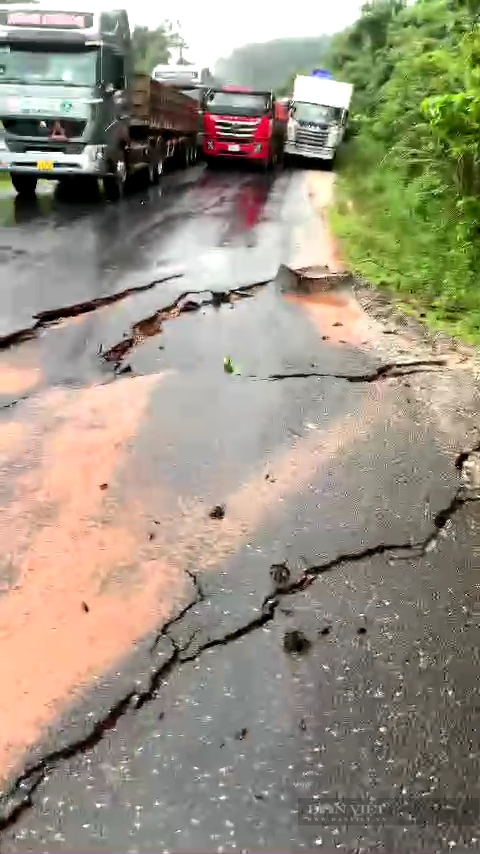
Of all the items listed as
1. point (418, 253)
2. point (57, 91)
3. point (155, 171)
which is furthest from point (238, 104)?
point (418, 253)

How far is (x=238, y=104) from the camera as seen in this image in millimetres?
22344

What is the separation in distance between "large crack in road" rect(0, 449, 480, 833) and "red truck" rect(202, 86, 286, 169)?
66.6 feet

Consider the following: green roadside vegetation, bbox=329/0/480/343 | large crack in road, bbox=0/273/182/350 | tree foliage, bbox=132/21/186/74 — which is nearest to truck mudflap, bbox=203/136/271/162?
green roadside vegetation, bbox=329/0/480/343

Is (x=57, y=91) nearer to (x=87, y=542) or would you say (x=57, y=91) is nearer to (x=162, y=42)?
(x=87, y=542)

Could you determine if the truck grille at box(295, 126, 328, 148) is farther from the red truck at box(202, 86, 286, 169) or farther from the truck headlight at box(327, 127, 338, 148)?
the red truck at box(202, 86, 286, 169)

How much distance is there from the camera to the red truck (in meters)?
22.2

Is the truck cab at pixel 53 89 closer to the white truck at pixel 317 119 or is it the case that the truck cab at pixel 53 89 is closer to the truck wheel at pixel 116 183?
the truck wheel at pixel 116 183

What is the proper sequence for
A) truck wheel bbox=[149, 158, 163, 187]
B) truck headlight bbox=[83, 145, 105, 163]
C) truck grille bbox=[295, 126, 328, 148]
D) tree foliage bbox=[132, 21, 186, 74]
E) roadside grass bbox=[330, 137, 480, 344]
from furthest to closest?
tree foliage bbox=[132, 21, 186, 74] → truck grille bbox=[295, 126, 328, 148] → truck wheel bbox=[149, 158, 163, 187] → truck headlight bbox=[83, 145, 105, 163] → roadside grass bbox=[330, 137, 480, 344]

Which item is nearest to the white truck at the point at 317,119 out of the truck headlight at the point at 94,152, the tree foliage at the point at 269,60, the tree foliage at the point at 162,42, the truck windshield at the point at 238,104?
the truck windshield at the point at 238,104

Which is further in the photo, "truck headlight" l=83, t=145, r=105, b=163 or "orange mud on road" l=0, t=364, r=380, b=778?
"truck headlight" l=83, t=145, r=105, b=163

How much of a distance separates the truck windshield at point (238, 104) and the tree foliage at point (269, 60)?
227ft

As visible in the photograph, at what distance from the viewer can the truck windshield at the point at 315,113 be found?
2655 cm

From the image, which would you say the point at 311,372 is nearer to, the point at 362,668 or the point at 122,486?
the point at 122,486

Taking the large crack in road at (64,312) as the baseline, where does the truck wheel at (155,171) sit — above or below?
below
